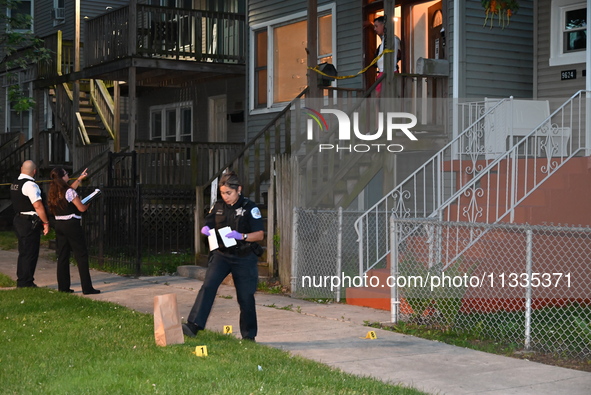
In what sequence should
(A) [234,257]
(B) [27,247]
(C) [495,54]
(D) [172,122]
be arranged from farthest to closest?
(D) [172,122]
(C) [495,54]
(B) [27,247]
(A) [234,257]

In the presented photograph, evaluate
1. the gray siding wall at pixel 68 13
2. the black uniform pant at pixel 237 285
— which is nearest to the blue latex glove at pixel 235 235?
the black uniform pant at pixel 237 285

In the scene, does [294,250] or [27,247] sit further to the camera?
[27,247]

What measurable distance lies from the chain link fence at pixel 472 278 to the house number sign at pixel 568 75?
12.4ft

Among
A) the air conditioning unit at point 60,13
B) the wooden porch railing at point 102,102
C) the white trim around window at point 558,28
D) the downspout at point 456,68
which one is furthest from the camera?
the air conditioning unit at point 60,13

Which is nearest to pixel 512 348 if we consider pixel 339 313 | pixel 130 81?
pixel 339 313

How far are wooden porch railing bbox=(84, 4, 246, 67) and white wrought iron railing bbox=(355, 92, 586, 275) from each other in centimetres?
621

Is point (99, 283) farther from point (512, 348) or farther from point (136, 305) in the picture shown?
point (512, 348)

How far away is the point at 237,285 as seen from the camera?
8.74 metres

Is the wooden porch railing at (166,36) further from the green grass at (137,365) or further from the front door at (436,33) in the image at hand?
the green grass at (137,365)

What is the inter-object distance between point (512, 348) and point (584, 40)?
6.84 metres

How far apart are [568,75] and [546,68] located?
1.75ft

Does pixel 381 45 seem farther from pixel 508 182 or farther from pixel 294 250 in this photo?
pixel 294 250

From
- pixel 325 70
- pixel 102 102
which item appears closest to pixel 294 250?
pixel 325 70

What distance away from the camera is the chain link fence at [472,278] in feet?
30.4
